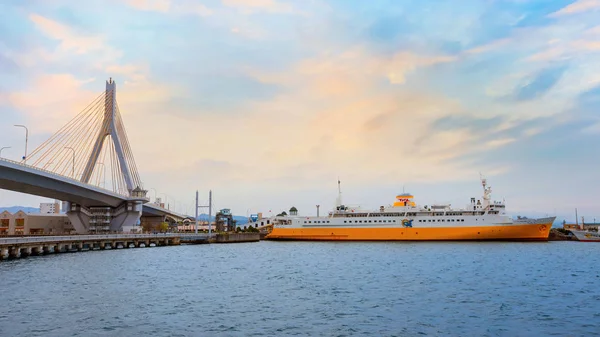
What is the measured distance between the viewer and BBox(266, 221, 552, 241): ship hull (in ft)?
203

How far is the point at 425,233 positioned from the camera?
215ft

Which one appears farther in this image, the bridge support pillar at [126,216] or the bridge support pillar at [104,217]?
the bridge support pillar at [126,216]

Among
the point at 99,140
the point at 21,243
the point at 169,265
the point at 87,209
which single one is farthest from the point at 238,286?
the point at 87,209

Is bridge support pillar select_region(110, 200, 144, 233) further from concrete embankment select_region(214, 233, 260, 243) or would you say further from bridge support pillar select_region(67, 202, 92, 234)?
concrete embankment select_region(214, 233, 260, 243)

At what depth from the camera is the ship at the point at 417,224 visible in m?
62.3

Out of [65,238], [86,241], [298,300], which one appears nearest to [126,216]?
[86,241]

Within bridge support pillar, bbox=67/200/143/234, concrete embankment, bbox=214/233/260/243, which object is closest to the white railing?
bridge support pillar, bbox=67/200/143/234

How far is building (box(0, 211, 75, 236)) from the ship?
4366 centimetres

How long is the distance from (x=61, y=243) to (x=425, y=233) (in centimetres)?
4786

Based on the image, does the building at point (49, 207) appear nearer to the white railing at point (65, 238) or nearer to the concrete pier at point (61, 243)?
the concrete pier at point (61, 243)

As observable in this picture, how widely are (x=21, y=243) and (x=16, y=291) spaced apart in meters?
19.9

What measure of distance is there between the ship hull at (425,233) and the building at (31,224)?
4345 centimetres

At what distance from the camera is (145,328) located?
14734mm

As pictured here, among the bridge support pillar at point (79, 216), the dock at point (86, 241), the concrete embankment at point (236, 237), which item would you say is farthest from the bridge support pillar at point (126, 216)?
the concrete embankment at point (236, 237)
